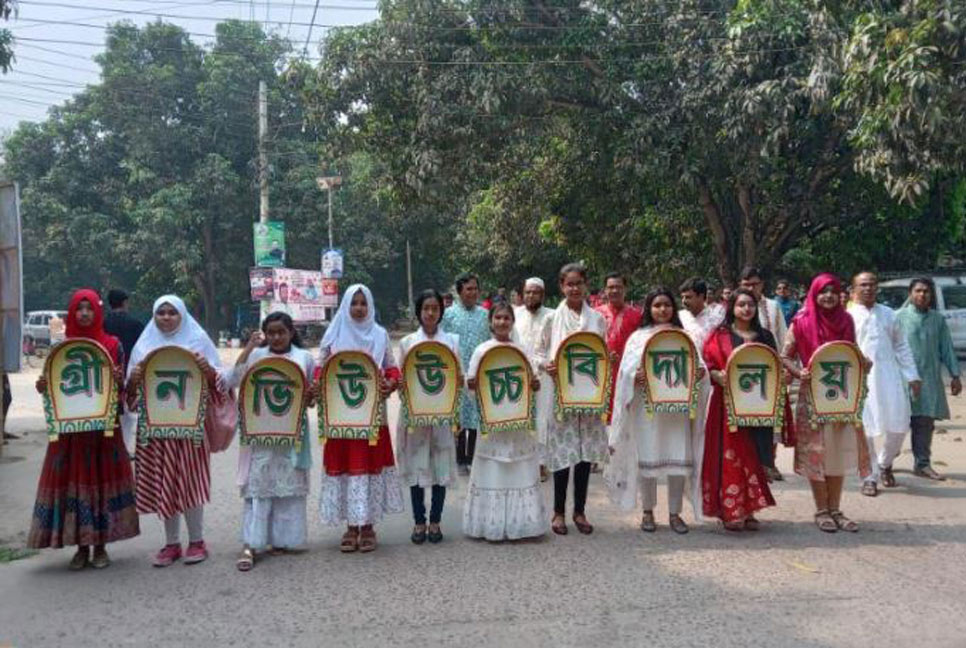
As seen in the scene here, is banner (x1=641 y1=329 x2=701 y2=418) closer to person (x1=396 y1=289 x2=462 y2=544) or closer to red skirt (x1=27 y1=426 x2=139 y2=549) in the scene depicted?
person (x1=396 y1=289 x2=462 y2=544)

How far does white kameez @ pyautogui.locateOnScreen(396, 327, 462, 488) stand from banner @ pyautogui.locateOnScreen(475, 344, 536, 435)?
231 mm

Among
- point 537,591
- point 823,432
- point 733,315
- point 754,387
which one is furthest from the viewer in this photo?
point 733,315

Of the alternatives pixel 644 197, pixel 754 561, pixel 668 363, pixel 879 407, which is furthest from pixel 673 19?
pixel 754 561

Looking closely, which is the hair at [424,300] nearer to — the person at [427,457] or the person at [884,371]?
the person at [427,457]

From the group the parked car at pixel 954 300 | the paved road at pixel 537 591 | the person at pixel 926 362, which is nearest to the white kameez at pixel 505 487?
the paved road at pixel 537 591

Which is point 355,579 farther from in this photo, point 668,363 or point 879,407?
point 879,407

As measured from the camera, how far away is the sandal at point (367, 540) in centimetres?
512

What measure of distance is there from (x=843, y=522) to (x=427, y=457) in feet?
8.96

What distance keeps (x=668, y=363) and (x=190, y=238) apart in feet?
95.3

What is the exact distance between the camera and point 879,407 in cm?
658

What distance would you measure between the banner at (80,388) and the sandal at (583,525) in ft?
9.47

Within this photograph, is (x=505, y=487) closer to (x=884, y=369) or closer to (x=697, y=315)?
(x=697, y=315)

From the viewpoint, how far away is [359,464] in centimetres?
506

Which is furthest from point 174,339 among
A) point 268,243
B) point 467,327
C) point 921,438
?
point 268,243
